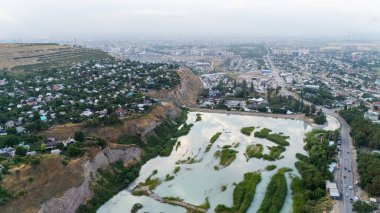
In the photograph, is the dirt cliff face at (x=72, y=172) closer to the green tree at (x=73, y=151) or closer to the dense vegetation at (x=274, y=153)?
the green tree at (x=73, y=151)

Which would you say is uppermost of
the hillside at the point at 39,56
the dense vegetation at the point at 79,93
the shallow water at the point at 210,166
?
the hillside at the point at 39,56

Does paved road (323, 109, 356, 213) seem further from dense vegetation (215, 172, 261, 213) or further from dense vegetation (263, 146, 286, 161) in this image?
dense vegetation (215, 172, 261, 213)

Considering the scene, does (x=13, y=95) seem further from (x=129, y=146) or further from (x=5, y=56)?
(x=5, y=56)

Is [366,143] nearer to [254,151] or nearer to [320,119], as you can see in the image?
[320,119]

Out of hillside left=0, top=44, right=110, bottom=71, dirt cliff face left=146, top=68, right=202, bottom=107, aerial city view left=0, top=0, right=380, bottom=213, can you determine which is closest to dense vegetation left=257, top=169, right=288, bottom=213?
aerial city view left=0, top=0, right=380, bottom=213

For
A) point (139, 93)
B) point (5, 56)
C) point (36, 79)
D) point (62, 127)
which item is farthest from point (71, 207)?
point (5, 56)

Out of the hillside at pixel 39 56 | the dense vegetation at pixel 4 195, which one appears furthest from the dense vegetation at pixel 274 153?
the hillside at pixel 39 56
